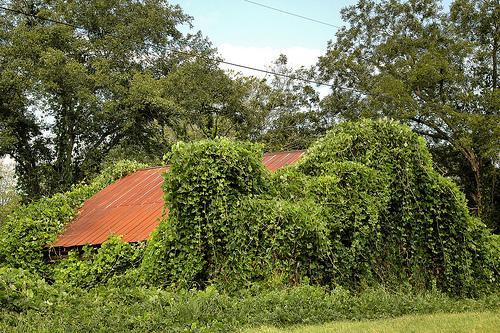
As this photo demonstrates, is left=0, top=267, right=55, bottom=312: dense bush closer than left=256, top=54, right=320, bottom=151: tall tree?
Yes

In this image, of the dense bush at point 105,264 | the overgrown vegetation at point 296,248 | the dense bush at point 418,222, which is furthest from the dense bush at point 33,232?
the dense bush at point 418,222

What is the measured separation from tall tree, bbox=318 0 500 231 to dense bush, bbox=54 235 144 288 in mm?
14359

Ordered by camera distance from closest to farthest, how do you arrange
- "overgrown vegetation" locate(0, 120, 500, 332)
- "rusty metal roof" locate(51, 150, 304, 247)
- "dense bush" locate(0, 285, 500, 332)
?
"dense bush" locate(0, 285, 500, 332) < "overgrown vegetation" locate(0, 120, 500, 332) < "rusty metal roof" locate(51, 150, 304, 247)

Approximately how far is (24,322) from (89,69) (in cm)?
1988

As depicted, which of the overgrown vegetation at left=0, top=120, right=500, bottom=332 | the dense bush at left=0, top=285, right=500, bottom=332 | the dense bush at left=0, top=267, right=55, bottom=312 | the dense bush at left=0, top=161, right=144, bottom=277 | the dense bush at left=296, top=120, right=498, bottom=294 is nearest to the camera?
the dense bush at left=0, top=285, right=500, bottom=332

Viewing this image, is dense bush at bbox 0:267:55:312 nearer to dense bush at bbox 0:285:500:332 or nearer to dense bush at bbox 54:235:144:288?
dense bush at bbox 0:285:500:332

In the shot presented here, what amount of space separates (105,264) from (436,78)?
53.1ft

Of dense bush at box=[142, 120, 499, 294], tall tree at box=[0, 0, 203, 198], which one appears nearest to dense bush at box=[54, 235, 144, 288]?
dense bush at box=[142, 120, 499, 294]

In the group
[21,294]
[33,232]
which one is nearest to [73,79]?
[33,232]

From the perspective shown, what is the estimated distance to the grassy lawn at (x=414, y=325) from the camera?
18.3 ft

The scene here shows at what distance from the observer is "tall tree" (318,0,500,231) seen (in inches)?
858

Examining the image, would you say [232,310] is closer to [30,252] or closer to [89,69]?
[30,252]

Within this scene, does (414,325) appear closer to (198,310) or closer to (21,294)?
(198,310)

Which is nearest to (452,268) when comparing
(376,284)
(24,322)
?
(376,284)
